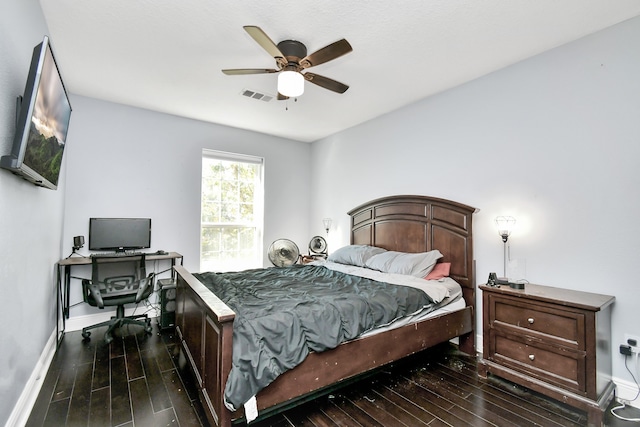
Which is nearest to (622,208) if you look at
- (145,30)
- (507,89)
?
(507,89)

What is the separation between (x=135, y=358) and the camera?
2.65 meters

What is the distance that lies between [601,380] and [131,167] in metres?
4.83

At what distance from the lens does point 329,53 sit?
2.04 m

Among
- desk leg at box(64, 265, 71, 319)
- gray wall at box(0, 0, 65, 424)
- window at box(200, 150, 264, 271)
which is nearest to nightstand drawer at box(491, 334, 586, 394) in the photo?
gray wall at box(0, 0, 65, 424)

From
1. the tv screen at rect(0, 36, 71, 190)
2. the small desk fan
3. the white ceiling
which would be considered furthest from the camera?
the small desk fan

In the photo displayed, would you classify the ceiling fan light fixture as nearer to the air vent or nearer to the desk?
the air vent

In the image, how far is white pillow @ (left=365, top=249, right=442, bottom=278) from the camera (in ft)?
9.82

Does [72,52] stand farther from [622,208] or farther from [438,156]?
[622,208]

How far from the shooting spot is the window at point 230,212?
4.42 m

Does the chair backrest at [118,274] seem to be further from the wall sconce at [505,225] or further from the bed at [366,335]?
the wall sconce at [505,225]

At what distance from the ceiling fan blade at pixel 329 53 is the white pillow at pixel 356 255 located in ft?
7.13

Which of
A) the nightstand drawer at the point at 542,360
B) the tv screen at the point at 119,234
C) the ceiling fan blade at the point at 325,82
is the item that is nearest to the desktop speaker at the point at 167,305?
the tv screen at the point at 119,234

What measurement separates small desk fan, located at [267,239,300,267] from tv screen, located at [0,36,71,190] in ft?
8.50

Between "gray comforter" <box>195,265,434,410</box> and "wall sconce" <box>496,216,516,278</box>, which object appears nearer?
"gray comforter" <box>195,265,434,410</box>
